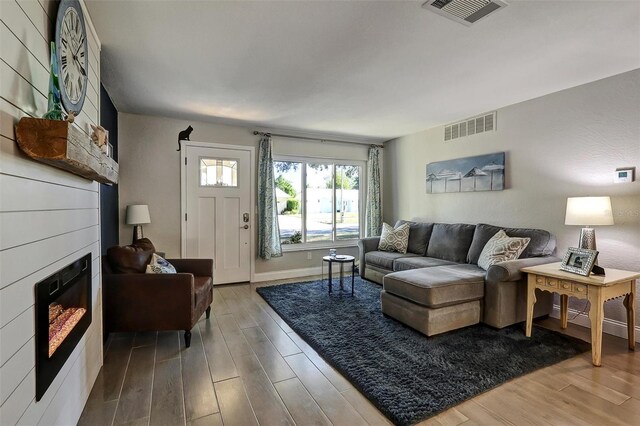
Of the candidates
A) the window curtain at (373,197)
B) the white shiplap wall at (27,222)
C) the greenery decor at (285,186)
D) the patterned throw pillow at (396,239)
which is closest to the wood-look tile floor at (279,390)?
the white shiplap wall at (27,222)

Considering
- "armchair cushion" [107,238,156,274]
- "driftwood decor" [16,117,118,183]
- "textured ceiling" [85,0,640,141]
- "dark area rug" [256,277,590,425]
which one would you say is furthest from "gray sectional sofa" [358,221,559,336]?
"driftwood decor" [16,117,118,183]

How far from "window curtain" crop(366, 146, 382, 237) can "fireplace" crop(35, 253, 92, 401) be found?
4.40 m

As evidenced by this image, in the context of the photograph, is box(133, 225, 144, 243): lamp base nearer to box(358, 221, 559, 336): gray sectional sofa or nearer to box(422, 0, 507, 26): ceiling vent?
box(358, 221, 559, 336): gray sectional sofa

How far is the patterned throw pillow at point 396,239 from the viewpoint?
15.2 feet

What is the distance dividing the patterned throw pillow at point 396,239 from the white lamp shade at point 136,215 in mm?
3294

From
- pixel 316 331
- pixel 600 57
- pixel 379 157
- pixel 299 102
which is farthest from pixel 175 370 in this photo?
pixel 379 157

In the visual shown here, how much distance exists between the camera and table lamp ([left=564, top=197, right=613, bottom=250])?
2637 millimetres

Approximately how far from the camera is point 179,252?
4.34m

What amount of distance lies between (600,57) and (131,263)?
421 cm

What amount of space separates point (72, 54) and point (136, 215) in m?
2.50

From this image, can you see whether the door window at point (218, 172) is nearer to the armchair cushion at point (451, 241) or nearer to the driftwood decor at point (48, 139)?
the armchair cushion at point (451, 241)

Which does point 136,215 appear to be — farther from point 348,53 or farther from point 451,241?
point 451,241

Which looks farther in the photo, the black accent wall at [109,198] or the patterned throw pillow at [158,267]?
the black accent wall at [109,198]

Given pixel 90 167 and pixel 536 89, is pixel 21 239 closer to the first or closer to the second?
pixel 90 167
